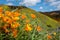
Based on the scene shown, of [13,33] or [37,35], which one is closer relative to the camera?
[13,33]

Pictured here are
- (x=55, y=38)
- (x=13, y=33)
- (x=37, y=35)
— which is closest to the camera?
(x=13, y=33)

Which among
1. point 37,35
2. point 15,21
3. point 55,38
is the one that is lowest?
point 55,38

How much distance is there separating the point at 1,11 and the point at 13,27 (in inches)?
15.2

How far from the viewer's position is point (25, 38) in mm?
4305

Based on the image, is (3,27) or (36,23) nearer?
(3,27)

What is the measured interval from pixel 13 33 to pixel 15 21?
28cm

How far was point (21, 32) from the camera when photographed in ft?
14.1

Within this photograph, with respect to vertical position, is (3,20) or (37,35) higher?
(3,20)

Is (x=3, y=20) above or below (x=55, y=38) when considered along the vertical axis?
above

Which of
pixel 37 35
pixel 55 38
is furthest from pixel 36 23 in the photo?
pixel 55 38

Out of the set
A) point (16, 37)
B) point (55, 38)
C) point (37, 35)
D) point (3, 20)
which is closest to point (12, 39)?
point (16, 37)

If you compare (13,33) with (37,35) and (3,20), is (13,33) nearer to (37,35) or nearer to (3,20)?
(3,20)

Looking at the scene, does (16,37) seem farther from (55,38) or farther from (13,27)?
(55,38)

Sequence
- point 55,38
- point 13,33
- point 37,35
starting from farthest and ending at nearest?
point 55,38 < point 37,35 < point 13,33
